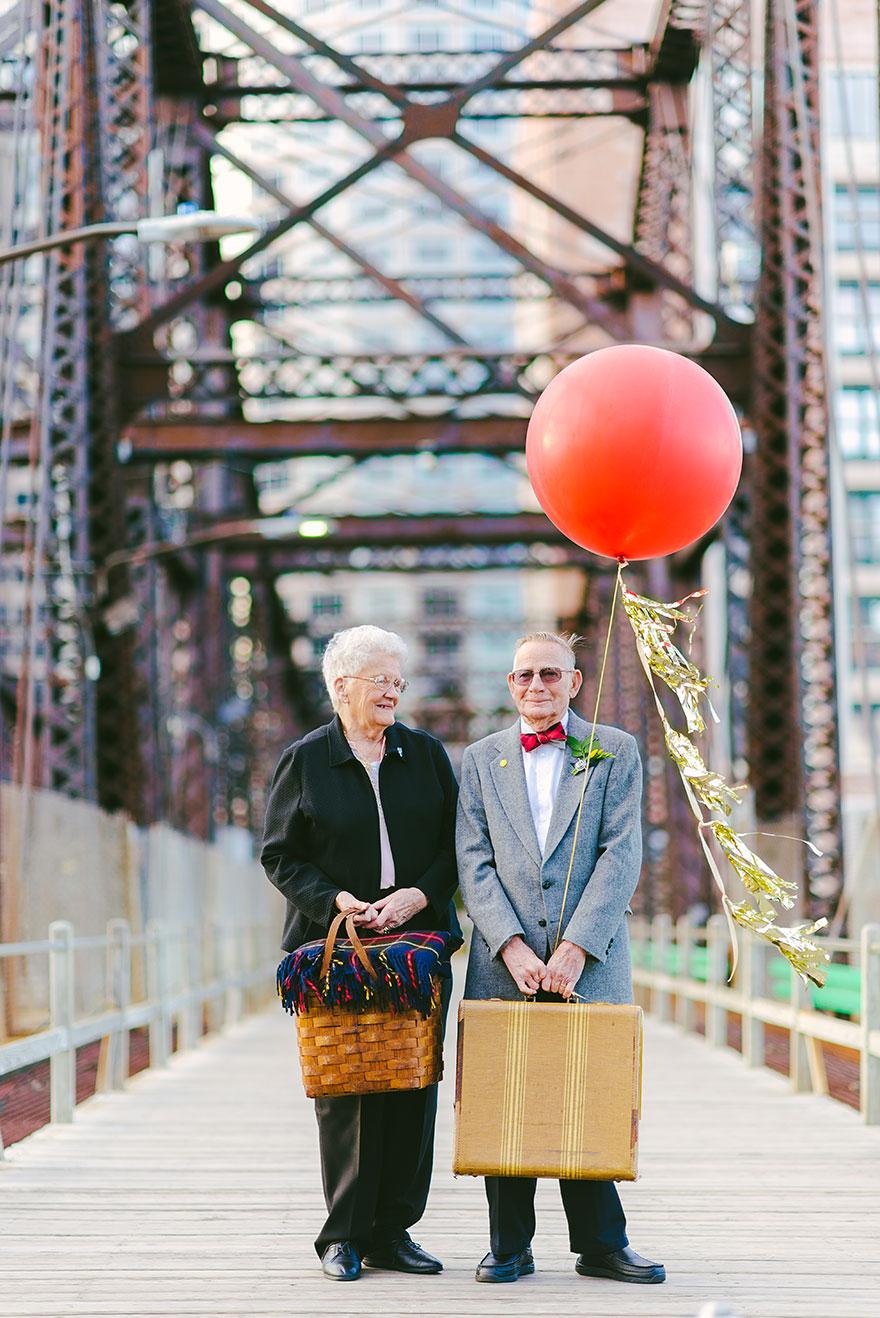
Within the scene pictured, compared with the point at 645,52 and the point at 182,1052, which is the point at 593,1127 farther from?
the point at 645,52

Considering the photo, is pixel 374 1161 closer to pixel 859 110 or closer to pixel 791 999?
pixel 791 999

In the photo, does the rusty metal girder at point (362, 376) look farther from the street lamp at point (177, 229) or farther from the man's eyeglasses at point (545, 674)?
the man's eyeglasses at point (545, 674)

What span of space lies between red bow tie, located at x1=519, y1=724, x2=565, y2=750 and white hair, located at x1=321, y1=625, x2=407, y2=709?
450mm

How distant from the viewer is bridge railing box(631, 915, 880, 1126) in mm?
10078

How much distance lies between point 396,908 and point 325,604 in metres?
94.8

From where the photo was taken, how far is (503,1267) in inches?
236

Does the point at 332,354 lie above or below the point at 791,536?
above

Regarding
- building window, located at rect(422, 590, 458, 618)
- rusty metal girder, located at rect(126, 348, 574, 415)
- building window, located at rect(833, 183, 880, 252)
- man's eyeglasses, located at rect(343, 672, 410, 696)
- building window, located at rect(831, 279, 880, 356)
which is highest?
building window, located at rect(833, 183, 880, 252)

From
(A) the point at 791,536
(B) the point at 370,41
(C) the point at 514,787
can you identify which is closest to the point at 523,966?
(C) the point at 514,787

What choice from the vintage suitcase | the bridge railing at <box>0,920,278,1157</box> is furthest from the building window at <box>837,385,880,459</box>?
the vintage suitcase

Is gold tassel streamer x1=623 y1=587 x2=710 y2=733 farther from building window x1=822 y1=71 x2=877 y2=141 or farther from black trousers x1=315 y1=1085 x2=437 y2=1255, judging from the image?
building window x1=822 y1=71 x2=877 y2=141

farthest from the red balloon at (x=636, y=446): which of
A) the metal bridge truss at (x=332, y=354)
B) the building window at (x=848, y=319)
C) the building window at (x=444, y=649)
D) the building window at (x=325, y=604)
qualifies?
the building window at (x=444, y=649)

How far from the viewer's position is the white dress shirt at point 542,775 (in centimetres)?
614

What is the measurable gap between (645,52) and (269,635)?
24147mm
